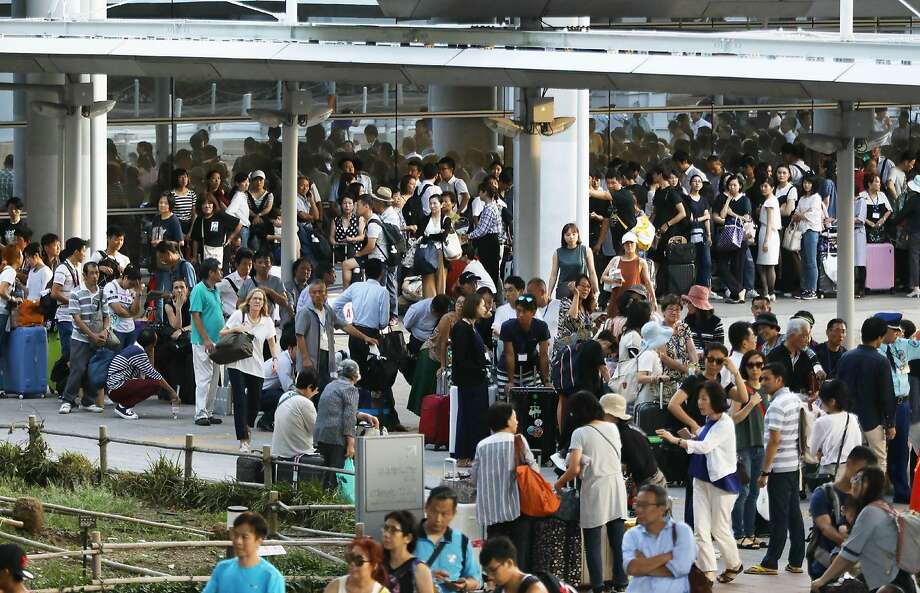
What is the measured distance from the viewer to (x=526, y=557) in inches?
480

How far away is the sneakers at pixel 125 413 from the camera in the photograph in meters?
18.5

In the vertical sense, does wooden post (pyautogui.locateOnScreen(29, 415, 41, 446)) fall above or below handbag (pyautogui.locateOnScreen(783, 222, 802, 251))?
below

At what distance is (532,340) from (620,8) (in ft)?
17.6

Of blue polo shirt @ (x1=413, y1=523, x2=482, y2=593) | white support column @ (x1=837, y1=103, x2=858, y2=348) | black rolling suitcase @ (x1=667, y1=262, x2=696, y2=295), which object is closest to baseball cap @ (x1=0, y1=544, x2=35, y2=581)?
blue polo shirt @ (x1=413, y1=523, x2=482, y2=593)

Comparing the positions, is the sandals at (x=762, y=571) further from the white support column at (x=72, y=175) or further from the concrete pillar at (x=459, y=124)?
the concrete pillar at (x=459, y=124)

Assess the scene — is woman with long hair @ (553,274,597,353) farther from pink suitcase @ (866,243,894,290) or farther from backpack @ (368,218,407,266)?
pink suitcase @ (866,243,894,290)

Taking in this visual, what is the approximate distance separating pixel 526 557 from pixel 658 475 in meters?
1.12

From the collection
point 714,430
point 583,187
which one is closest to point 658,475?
point 714,430

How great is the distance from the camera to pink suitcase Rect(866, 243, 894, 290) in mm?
25547

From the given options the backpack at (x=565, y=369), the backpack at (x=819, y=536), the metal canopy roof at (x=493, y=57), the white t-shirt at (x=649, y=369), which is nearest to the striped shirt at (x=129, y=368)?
the metal canopy roof at (x=493, y=57)

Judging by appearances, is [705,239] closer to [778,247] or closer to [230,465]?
[778,247]

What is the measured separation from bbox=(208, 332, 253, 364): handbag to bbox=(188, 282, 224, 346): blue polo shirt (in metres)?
0.86

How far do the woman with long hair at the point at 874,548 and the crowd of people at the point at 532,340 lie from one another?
0.02 meters

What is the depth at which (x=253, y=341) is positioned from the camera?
55.3 ft
